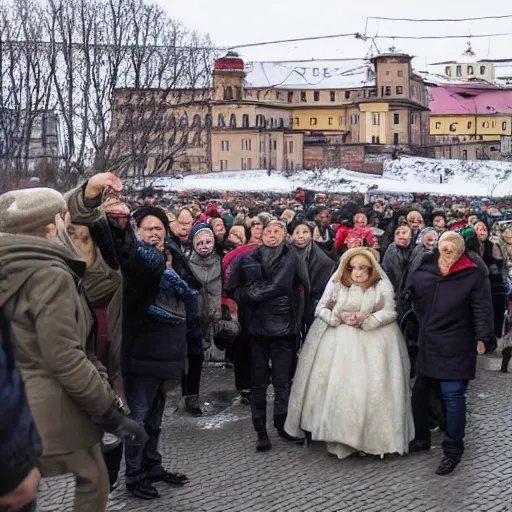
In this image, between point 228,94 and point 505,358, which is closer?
point 505,358

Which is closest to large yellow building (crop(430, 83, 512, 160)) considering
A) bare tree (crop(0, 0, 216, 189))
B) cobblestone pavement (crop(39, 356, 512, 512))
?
bare tree (crop(0, 0, 216, 189))

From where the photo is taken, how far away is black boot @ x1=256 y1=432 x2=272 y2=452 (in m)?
6.82

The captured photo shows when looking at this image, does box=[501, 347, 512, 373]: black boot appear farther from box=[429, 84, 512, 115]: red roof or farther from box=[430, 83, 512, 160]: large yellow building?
box=[429, 84, 512, 115]: red roof

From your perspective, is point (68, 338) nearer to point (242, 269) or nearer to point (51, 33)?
point (242, 269)

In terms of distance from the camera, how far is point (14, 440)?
2.33m

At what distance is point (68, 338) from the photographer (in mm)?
3842

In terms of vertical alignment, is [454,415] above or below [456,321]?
below

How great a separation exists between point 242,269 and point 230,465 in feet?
4.70

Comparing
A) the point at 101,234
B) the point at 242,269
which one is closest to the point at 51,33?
the point at 242,269

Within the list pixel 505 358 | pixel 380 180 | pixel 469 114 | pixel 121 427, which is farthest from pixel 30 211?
pixel 469 114

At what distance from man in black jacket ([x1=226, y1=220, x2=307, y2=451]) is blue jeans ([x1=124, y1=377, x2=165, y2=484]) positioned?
113cm

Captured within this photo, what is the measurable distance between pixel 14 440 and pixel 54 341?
1.51 m

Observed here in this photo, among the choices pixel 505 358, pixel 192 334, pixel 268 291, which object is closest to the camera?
pixel 268 291

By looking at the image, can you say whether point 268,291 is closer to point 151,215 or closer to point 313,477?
point 313,477
